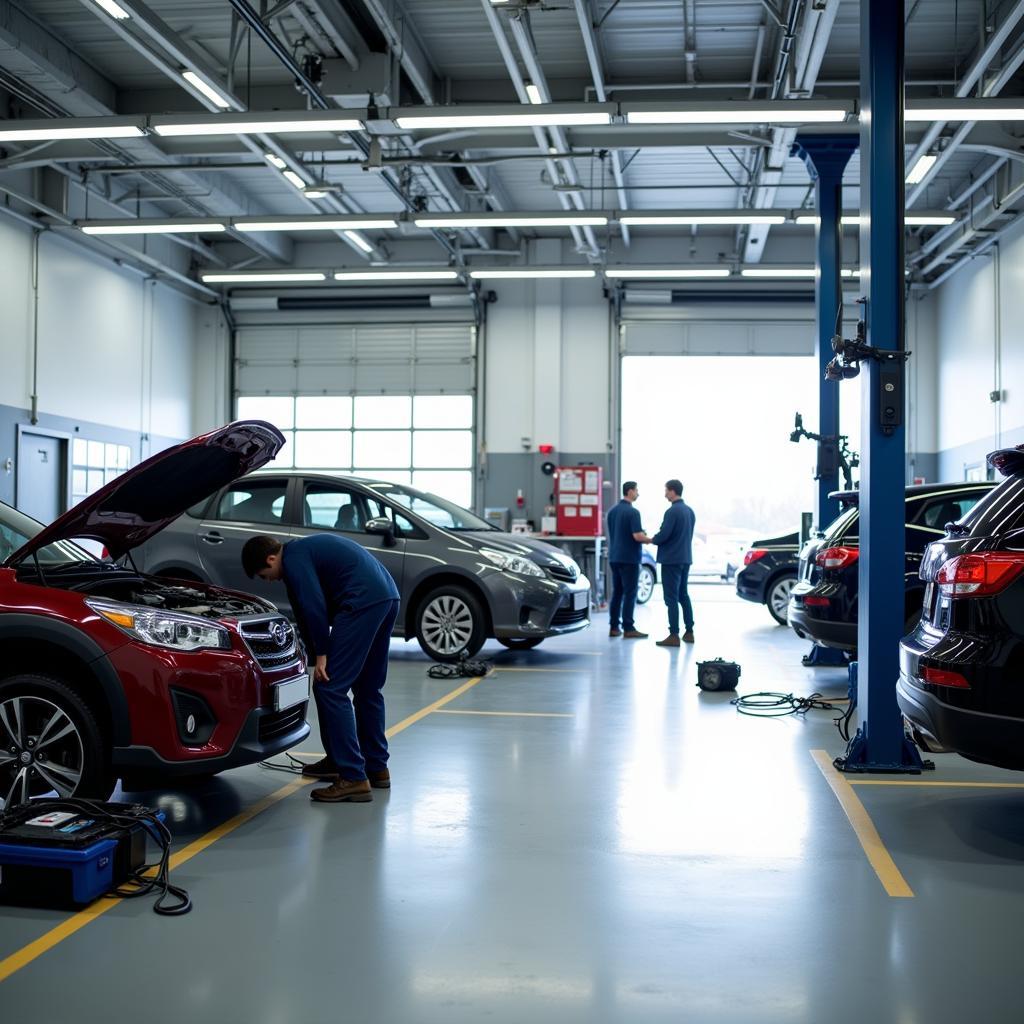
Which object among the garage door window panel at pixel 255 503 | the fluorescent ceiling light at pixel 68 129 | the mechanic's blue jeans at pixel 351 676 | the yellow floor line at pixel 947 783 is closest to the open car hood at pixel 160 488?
the mechanic's blue jeans at pixel 351 676

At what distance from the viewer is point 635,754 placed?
5746 mm

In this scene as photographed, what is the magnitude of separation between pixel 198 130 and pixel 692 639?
717 centimetres

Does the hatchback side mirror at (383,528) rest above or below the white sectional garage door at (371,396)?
below

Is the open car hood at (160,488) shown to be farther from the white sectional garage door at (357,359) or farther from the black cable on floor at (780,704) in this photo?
the white sectional garage door at (357,359)

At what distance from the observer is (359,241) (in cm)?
1684

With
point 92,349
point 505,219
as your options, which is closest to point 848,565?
point 505,219

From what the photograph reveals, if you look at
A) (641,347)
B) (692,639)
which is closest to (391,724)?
(692,639)

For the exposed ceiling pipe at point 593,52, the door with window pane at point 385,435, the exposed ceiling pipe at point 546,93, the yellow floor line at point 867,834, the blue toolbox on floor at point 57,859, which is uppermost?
the exposed ceiling pipe at point 593,52

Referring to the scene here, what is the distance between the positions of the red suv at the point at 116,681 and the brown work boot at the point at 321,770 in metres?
0.86

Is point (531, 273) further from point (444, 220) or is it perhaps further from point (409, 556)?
point (409, 556)

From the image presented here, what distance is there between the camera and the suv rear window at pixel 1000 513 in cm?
395

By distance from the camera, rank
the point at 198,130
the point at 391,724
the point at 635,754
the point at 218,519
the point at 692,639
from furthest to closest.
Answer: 1. the point at 692,639
2. the point at 198,130
3. the point at 218,519
4. the point at 391,724
5. the point at 635,754

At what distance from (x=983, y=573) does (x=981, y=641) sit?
244 millimetres

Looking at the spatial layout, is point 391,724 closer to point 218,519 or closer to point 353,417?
point 218,519
